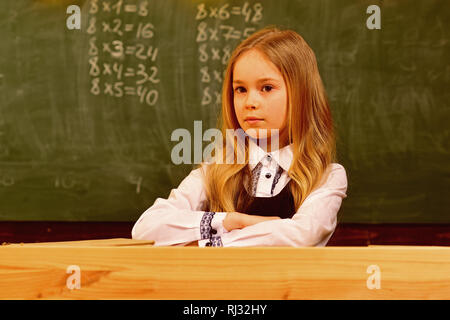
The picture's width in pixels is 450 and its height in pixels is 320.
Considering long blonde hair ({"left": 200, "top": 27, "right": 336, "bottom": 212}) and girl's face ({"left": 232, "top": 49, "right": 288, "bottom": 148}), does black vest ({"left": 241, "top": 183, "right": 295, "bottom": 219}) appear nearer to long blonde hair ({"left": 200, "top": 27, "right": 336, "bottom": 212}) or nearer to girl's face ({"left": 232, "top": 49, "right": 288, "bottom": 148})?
long blonde hair ({"left": 200, "top": 27, "right": 336, "bottom": 212})

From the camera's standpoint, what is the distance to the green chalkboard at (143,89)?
8.68 ft

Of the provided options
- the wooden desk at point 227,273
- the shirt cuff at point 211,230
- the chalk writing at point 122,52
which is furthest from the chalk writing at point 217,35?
the wooden desk at point 227,273

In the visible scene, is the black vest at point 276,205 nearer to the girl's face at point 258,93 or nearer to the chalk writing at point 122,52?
the girl's face at point 258,93

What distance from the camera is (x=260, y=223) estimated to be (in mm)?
1590

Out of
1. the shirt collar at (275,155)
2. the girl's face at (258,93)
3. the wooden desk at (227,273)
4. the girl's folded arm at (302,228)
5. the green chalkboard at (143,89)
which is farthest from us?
the green chalkboard at (143,89)

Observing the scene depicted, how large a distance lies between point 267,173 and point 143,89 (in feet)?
3.61

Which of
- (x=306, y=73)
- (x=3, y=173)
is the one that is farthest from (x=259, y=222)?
(x=3, y=173)

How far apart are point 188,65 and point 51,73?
24.2 inches

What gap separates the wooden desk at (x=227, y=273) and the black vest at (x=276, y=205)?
1.91 ft

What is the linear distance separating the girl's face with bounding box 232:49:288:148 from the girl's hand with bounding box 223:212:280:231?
0.24 m

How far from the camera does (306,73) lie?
68.7 inches

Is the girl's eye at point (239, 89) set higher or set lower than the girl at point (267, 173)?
higher

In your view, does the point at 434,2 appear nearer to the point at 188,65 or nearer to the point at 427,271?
the point at 188,65

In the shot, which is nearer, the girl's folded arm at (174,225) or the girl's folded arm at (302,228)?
the girl's folded arm at (302,228)
